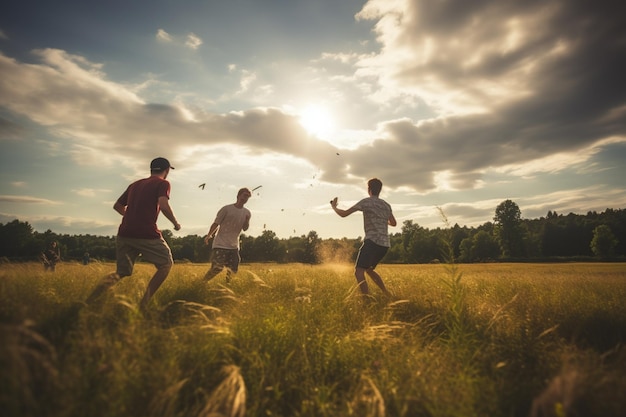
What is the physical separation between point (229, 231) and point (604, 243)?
84853mm

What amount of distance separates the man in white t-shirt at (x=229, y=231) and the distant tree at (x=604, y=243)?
269ft

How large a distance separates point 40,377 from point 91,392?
0.37 m

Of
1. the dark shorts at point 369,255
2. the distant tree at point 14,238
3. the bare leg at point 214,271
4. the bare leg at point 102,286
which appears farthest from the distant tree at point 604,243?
the distant tree at point 14,238

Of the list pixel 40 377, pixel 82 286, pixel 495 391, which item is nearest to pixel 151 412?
pixel 40 377

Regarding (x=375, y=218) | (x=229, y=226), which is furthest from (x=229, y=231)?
(x=375, y=218)

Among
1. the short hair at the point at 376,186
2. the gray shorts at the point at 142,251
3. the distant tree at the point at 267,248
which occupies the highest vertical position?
the short hair at the point at 376,186

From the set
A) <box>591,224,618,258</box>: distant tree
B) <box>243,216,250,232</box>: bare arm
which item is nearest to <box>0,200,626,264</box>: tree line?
<box>591,224,618,258</box>: distant tree

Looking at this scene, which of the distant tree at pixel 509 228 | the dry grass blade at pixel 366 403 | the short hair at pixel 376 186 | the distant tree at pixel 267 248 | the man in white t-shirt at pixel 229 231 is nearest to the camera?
the dry grass blade at pixel 366 403

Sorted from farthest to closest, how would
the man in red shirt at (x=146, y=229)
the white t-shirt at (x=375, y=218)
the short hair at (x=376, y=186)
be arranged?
the short hair at (x=376, y=186), the white t-shirt at (x=375, y=218), the man in red shirt at (x=146, y=229)

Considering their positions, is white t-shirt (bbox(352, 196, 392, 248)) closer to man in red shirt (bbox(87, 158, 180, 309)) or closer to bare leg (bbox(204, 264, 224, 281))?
bare leg (bbox(204, 264, 224, 281))

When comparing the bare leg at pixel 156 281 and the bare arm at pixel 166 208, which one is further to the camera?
the bare arm at pixel 166 208

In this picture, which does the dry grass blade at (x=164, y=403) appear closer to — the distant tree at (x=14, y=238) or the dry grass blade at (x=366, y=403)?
the dry grass blade at (x=366, y=403)

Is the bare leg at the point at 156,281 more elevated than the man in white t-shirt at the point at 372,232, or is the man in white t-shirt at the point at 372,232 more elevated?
the man in white t-shirt at the point at 372,232

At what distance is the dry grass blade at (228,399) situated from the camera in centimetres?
213
